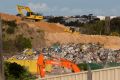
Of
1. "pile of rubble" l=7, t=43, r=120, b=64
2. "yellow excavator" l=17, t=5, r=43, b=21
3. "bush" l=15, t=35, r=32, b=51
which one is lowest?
"bush" l=15, t=35, r=32, b=51

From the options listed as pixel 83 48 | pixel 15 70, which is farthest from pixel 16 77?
pixel 83 48

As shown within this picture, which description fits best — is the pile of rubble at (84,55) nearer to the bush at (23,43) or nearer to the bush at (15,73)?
the bush at (23,43)

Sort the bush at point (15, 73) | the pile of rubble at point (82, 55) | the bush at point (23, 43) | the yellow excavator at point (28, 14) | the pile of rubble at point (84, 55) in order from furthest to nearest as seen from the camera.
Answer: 1. the yellow excavator at point (28, 14)
2. the bush at point (23, 43)
3. the pile of rubble at point (82, 55)
4. the pile of rubble at point (84, 55)
5. the bush at point (15, 73)

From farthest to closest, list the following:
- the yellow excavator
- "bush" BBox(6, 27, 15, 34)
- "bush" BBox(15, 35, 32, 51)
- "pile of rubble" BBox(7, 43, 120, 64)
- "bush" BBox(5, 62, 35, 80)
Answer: the yellow excavator < "bush" BBox(6, 27, 15, 34) < "bush" BBox(15, 35, 32, 51) < "pile of rubble" BBox(7, 43, 120, 64) < "bush" BBox(5, 62, 35, 80)

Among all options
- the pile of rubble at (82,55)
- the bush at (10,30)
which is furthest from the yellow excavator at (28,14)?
the pile of rubble at (82,55)

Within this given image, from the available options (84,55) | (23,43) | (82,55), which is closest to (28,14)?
(23,43)

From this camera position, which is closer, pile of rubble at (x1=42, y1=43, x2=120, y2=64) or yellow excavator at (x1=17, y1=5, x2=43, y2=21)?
pile of rubble at (x1=42, y1=43, x2=120, y2=64)

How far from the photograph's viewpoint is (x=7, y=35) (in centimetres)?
7831

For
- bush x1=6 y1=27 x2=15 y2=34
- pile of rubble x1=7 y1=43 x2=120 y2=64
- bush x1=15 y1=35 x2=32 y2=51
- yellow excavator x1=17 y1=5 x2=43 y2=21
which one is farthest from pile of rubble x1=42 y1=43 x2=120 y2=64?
yellow excavator x1=17 y1=5 x2=43 y2=21

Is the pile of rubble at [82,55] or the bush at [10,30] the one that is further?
the bush at [10,30]

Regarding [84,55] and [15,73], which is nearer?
[15,73]

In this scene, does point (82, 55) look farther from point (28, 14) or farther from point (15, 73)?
point (28, 14)

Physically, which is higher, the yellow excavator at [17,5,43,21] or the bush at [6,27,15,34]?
the yellow excavator at [17,5,43,21]

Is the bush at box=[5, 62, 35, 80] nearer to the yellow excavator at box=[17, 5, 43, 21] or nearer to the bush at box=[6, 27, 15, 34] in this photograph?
the bush at box=[6, 27, 15, 34]
